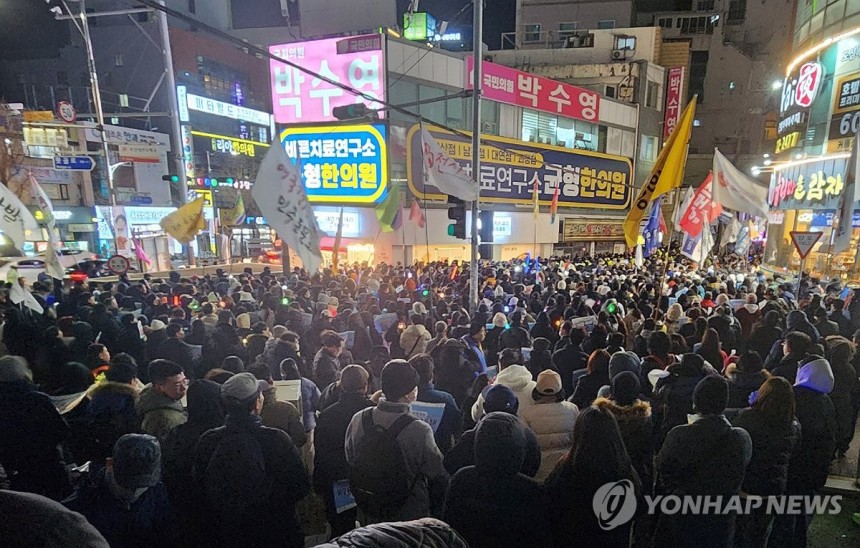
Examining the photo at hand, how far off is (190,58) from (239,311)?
35052mm

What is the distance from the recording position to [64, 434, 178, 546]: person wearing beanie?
2.55 meters

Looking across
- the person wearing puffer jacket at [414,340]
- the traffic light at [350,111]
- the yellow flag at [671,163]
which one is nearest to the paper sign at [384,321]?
the person wearing puffer jacket at [414,340]

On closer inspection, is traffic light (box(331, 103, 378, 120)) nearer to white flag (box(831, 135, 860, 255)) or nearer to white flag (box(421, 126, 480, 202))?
white flag (box(421, 126, 480, 202))

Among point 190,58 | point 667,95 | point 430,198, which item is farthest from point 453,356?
point 190,58

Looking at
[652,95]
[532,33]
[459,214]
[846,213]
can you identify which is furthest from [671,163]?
[532,33]

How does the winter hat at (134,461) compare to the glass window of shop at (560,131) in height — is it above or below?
below

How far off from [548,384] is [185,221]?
9.85m

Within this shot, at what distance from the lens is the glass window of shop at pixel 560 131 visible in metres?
25.2

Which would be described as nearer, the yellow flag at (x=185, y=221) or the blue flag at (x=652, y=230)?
the yellow flag at (x=185, y=221)

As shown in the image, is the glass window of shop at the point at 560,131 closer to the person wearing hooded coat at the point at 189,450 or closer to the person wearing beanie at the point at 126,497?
the person wearing hooded coat at the point at 189,450

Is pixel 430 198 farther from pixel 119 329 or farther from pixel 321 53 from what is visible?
pixel 119 329

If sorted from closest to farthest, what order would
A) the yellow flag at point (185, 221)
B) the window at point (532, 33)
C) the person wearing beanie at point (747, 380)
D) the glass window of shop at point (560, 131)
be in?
the person wearing beanie at point (747, 380), the yellow flag at point (185, 221), the glass window of shop at point (560, 131), the window at point (532, 33)

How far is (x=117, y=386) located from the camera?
13.4 feet

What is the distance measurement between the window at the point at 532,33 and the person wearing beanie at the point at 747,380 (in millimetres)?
39483
